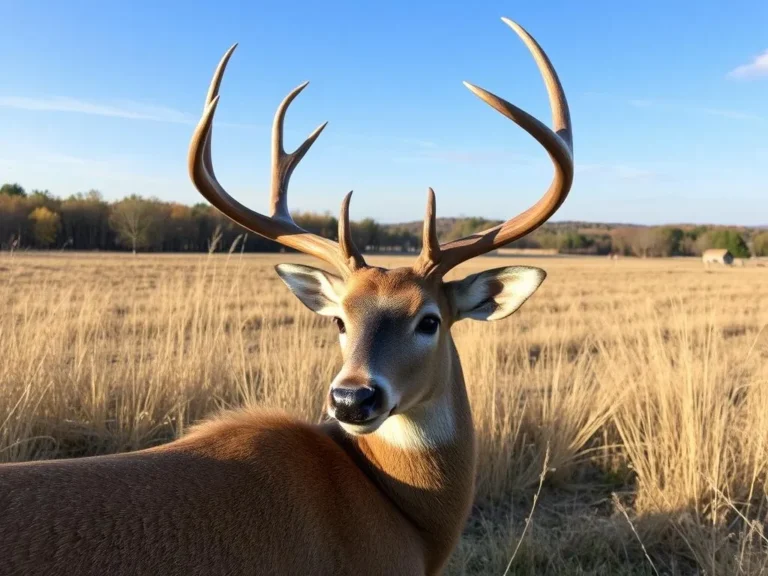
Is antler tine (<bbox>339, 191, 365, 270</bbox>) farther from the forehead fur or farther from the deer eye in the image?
the deer eye

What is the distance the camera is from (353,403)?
2.77 m

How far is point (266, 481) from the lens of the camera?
2.71 meters

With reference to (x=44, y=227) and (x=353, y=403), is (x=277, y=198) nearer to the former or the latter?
(x=353, y=403)

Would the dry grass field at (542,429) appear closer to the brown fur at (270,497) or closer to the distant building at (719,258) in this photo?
the brown fur at (270,497)

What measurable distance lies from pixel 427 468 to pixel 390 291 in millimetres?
1020

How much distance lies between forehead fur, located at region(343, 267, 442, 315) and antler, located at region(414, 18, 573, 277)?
124mm

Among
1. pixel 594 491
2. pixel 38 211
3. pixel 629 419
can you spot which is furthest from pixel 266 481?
pixel 38 211

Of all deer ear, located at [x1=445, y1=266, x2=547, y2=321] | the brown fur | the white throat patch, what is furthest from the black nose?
deer ear, located at [x1=445, y1=266, x2=547, y2=321]

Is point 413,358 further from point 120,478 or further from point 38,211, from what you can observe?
point 38,211

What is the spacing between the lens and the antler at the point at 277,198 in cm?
374

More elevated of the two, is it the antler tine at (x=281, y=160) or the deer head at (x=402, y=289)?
the antler tine at (x=281, y=160)

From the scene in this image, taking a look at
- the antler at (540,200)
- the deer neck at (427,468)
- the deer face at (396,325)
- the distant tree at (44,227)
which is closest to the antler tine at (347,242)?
the deer face at (396,325)

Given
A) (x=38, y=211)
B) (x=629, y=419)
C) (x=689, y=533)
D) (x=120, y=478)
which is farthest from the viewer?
(x=38, y=211)

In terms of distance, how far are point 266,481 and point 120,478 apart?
62 centimetres
